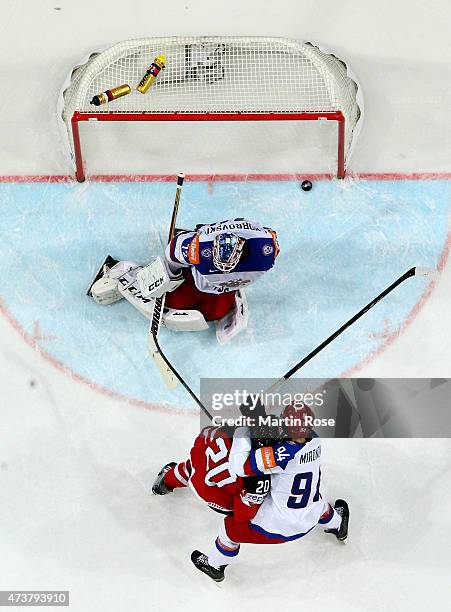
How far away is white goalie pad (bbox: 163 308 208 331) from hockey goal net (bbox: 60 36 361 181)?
1.07 metres

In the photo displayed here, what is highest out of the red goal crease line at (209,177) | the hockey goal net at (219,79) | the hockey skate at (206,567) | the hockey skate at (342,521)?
the hockey goal net at (219,79)

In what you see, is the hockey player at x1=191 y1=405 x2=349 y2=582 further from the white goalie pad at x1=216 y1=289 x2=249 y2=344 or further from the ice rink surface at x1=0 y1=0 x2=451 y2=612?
the white goalie pad at x1=216 y1=289 x2=249 y2=344

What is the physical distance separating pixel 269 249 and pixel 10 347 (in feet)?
5.53

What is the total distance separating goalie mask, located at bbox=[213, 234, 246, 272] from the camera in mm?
5016

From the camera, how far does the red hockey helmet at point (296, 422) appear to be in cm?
471

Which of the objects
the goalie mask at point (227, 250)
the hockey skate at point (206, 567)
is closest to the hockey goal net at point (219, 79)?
the goalie mask at point (227, 250)

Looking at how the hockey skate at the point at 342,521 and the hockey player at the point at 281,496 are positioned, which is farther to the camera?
the hockey skate at the point at 342,521

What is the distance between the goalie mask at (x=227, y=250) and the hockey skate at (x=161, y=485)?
123 cm

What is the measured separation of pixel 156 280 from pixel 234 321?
533 millimetres

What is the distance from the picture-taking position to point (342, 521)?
542 cm

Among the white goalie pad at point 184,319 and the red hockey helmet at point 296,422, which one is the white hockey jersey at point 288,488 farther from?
the white goalie pad at point 184,319

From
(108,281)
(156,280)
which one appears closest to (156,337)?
(156,280)

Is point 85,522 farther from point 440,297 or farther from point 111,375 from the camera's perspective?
point 440,297

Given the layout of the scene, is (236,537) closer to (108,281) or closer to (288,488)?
(288,488)
